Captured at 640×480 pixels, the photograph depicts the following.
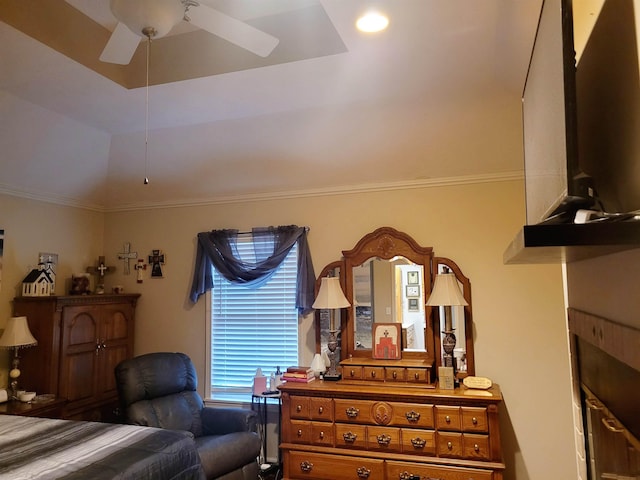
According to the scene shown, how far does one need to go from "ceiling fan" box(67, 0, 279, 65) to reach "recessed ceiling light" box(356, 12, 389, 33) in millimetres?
498

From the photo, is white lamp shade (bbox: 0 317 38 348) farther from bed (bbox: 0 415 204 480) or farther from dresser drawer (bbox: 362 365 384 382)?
dresser drawer (bbox: 362 365 384 382)

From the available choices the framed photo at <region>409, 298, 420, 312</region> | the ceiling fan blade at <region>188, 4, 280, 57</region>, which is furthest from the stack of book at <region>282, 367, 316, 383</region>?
the ceiling fan blade at <region>188, 4, 280, 57</region>

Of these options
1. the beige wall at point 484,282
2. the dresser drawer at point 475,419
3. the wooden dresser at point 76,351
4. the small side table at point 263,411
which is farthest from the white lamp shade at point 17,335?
the dresser drawer at point 475,419

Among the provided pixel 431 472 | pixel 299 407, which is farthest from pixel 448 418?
pixel 299 407

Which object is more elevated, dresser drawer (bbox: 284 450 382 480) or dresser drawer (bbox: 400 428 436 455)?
dresser drawer (bbox: 400 428 436 455)

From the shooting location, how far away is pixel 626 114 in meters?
1.05

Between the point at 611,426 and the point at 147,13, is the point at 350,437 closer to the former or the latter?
the point at 611,426

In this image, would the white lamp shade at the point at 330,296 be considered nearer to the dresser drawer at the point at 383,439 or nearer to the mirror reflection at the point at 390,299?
the mirror reflection at the point at 390,299

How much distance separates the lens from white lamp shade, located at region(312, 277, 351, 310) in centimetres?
363

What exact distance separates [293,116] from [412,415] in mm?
2346

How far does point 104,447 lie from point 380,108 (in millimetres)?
2694

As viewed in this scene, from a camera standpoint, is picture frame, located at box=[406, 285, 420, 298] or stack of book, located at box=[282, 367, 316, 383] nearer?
stack of book, located at box=[282, 367, 316, 383]

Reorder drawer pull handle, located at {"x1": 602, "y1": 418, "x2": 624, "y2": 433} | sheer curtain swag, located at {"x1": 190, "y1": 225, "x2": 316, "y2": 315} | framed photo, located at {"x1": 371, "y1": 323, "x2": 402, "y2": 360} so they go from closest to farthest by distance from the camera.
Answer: drawer pull handle, located at {"x1": 602, "y1": 418, "x2": 624, "y2": 433}, framed photo, located at {"x1": 371, "y1": 323, "x2": 402, "y2": 360}, sheer curtain swag, located at {"x1": 190, "y1": 225, "x2": 316, "y2": 315}

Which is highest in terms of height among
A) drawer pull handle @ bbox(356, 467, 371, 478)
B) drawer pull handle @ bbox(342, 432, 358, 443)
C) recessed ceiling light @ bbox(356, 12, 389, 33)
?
recessed ceiling light @ bbox(356, 12, 389, 33)
